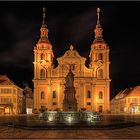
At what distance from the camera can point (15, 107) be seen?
106375mm

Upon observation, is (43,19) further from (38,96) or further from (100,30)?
(38,96)

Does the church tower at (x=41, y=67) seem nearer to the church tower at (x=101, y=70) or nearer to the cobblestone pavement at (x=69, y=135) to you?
the church tower at (x=101, y=70)

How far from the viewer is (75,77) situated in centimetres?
11331

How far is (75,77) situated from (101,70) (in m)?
9.18

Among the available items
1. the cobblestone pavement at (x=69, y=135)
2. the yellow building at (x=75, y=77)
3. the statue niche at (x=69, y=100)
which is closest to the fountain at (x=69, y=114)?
the statue niche at (x=69, y=100)

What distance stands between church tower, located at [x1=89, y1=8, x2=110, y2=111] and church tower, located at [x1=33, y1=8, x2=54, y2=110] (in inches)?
543

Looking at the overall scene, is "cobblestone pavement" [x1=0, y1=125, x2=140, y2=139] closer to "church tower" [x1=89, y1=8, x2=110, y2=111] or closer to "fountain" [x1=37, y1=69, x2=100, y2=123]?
"fountain" [x1=37, y1=69, x2=100, y2=123]

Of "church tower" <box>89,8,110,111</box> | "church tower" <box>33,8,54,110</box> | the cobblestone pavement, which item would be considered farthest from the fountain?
Result: "church tower" <box>89,8,110,111</box>

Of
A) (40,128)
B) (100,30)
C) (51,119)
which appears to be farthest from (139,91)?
(40,128)

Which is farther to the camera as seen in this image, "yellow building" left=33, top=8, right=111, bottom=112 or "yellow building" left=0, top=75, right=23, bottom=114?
"yellow building" left=33, top=8, right=111, bottom=112

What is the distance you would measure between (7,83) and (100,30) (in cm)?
3646

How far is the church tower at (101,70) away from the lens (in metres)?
114

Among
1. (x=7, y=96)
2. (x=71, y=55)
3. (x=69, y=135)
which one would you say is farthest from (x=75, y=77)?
(x=69, y=135)

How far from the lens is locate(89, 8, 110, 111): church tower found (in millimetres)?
113750
